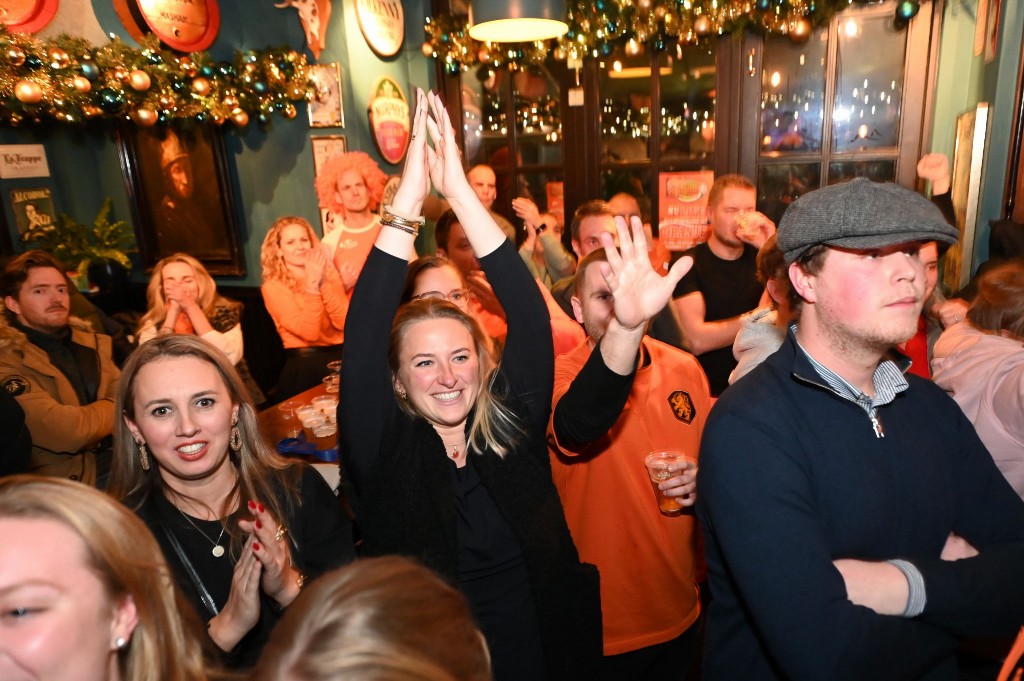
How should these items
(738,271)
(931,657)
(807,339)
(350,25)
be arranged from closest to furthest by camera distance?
(931,657) < (807,339) < (738,271) < (350,25)

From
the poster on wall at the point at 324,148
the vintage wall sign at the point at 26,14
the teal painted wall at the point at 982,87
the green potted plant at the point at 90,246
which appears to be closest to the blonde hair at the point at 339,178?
the poster on wall at the point at 324,148

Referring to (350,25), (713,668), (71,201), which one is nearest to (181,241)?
(71,201)

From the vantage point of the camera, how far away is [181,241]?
6023mm


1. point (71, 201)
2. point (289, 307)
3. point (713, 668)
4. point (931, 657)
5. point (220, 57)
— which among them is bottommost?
point (713, 668)

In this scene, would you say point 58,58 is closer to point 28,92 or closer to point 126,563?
point 28,92

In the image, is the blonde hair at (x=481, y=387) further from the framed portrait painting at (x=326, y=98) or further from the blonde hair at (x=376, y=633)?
the framed portrait painting at (x=326, y=98)

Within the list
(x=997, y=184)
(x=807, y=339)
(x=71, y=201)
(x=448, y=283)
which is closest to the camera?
(x=807, y=339)

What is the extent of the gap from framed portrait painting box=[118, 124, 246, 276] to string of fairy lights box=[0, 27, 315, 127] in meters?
0.62

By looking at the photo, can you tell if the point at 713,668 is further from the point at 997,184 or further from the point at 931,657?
the point at 997,184

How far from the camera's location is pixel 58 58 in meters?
3.64

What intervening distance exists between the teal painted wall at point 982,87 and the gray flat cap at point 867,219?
3689 millimetres

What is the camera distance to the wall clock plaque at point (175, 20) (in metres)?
3.96

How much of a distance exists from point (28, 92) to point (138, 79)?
590 mm

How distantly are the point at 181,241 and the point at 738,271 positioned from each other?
16.2 feet
